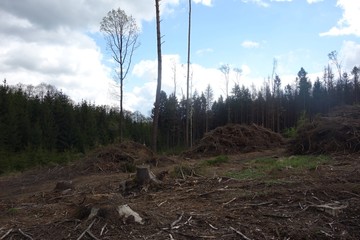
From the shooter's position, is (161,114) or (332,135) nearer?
(332,135)

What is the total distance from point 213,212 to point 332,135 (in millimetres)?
9580

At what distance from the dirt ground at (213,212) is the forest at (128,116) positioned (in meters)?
15.4

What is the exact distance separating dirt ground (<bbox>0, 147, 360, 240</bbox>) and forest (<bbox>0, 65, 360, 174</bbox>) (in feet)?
50.7

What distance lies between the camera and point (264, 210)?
5.63 m

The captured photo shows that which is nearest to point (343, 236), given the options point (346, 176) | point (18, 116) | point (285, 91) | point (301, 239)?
point (301, 239)

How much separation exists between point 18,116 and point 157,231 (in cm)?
3356

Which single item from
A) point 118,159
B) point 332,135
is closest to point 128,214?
point 118,159

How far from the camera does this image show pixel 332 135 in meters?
13.7

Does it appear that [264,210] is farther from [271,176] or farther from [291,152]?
[291,152]

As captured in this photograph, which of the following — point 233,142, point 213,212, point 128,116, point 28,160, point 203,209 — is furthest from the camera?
point 128,116

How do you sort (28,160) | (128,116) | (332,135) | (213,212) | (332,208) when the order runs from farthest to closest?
1. (128,116)
2. (28,160)
3. (332,135)
4. (213,212)
5. (332,208)

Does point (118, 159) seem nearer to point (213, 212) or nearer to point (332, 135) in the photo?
point (332, 135)

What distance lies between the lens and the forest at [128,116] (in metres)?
32.0

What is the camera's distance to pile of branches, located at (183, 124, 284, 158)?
19484mm
